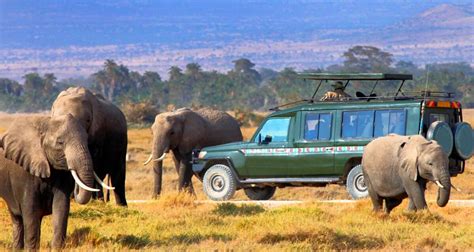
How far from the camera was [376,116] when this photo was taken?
25500 millimetres

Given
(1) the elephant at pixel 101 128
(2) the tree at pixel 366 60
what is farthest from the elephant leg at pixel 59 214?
(2) the tree at pixel 366 60

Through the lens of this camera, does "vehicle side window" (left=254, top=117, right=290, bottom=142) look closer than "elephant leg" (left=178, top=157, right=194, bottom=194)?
Yes

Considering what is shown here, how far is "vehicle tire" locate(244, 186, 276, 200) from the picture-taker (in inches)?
1133

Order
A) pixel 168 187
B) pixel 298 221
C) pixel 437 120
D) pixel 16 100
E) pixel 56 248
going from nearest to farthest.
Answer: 1. pixel 56 248
2. pixel 298 221
3. pixel 437 120
4. pixel 168 187
5. pixel 16 100

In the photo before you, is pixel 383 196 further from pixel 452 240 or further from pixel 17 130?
pixel 17 130

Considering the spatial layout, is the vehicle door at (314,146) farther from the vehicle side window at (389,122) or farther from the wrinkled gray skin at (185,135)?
the wrinkled gray skin at (185,135)

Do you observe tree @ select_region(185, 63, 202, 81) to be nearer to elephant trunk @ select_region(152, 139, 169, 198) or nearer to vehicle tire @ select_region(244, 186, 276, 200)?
elephant trunk @ select_region(152, 139, 169, 198)

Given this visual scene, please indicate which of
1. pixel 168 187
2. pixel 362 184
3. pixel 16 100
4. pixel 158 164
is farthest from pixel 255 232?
pixel 16 100

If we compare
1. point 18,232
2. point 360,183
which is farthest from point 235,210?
point 18,232

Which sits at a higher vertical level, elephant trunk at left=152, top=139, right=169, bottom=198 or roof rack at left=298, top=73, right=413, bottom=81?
roof rack at left=298, top=73, right=413, bottom=81

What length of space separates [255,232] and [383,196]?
390 cm

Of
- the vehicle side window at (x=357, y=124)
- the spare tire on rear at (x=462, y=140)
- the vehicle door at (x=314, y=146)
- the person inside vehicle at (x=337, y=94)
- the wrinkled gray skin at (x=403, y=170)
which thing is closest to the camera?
the wrinkled gray skin at (x=403, y=170)

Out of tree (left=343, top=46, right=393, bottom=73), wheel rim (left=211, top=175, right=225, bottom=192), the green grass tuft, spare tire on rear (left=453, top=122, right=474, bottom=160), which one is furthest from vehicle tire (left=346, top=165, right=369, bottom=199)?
tree (left=343, top=46, right=393, bottom=73)

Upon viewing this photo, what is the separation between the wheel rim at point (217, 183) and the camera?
27933 mm
